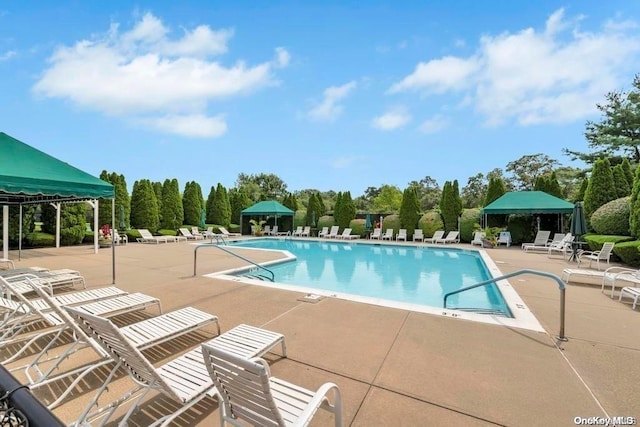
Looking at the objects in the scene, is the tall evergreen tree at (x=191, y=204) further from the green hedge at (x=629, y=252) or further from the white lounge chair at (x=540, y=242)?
the green hedge at (x=629, y=252)

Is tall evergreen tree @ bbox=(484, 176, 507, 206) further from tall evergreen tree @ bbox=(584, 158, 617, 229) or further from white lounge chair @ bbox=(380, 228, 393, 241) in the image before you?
white lounge chair @ bbox=(380, 228, 393, 241)

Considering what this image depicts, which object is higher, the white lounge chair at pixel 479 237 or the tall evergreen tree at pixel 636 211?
the tall evergreen tree at pixel 636 211

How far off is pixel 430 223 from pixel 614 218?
8.88 meters

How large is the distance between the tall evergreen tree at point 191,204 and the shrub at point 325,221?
9.04 m

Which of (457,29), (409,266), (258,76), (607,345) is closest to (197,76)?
(258,76)

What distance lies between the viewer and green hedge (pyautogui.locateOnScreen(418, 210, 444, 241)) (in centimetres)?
1958

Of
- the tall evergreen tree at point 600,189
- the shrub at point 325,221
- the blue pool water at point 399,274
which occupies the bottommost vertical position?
the blue pool water at point 399,274

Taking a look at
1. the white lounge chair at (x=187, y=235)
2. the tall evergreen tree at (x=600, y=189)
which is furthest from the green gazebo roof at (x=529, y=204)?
the white lounge chair at (x=187, y=235)

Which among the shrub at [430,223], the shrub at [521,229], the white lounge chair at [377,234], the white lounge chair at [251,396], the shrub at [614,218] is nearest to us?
the white lounge chair at [251,396]

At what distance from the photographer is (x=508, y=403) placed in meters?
2.70

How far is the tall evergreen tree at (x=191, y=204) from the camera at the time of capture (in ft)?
75.4

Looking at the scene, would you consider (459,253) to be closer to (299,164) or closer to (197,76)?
(197,76)

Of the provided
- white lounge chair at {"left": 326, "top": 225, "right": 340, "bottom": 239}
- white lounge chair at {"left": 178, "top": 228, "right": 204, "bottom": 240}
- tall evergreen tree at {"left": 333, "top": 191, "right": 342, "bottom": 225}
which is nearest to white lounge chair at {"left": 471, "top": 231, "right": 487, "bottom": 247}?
white lounge chair at {"left": 326, "top": 225, "right": 340, "bottom": 239}

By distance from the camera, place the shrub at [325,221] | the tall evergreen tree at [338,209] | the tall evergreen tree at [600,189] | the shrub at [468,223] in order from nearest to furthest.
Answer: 1. the tall evergreen tree at [600,189]
2. the shrub at [468,223]
3. the tall evergreen tree at [338,209]
4. the shrub at [325,221]
